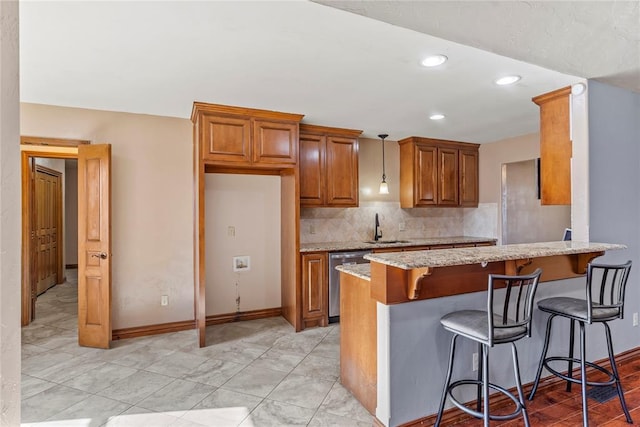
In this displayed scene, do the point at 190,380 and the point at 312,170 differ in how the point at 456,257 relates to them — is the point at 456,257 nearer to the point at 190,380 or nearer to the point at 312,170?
the point at 190,380

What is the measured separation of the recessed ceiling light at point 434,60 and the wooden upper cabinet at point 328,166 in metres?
1.91

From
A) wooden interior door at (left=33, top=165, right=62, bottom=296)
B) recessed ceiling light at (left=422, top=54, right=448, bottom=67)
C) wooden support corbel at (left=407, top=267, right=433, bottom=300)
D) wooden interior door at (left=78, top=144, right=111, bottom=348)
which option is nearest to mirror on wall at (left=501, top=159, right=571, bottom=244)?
recessed ceiling light at (left=422, top=54, right=448, bottom=67)

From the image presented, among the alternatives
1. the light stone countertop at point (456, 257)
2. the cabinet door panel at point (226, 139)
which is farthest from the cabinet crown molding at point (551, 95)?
the cabinet door panel at point (226, 139)

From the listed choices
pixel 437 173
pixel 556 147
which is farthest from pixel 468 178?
pixel 556 147

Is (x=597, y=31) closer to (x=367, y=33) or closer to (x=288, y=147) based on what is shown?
(x=367, y=33)

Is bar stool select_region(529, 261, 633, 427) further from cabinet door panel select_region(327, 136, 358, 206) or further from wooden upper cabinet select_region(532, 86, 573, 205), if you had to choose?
cabinet door panel select_region(327, 136, 358, 206)

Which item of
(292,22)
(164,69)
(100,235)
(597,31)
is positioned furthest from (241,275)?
(597,31)

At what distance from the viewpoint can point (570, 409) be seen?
2.22 meters

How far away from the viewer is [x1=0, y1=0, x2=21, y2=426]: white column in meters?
1.00

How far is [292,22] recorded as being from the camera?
1919 millimetres

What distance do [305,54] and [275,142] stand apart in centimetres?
141

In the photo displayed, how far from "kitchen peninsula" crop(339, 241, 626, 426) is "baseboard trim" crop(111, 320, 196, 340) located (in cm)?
220

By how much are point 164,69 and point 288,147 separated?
1452 millimetres

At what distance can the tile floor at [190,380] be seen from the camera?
2191 millimetres
